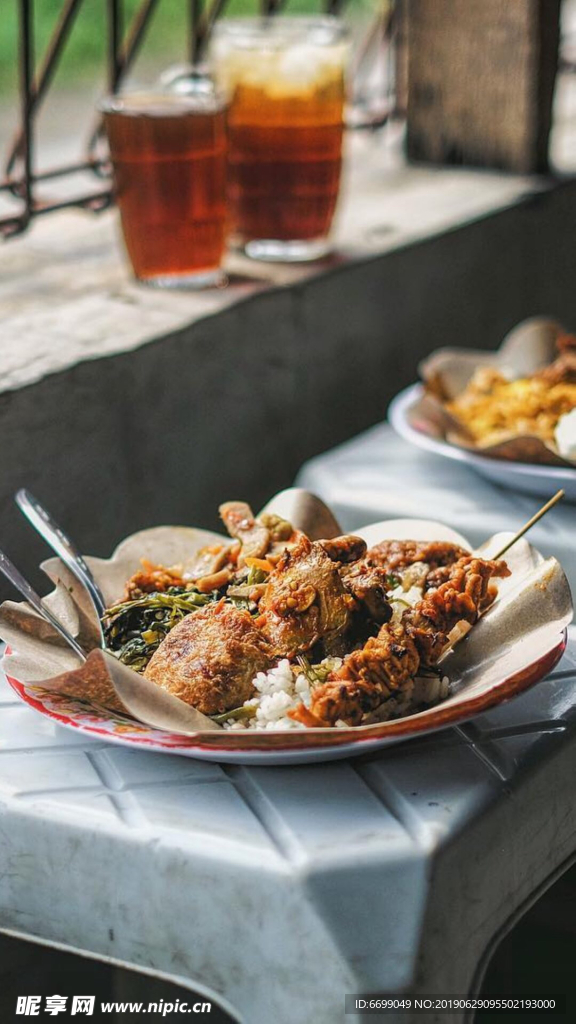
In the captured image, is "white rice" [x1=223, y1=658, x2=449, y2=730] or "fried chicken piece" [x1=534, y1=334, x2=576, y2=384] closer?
"white rice" [x1=223, y1=658, x2=449, y2=730]

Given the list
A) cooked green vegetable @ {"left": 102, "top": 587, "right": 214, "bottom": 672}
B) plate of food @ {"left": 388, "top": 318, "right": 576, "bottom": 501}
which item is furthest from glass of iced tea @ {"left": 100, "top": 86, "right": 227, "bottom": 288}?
cooked green vegetable @ {"left": 102, "top": 587, "right": 214, "bottom": 672}

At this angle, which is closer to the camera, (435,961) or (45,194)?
(435,961)

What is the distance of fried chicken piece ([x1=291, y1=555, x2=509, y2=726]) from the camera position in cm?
94

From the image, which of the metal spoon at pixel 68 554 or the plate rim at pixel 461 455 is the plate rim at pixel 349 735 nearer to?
the metal spoon at pixel 68 554

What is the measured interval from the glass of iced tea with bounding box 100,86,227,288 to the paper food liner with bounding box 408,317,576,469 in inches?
14.3

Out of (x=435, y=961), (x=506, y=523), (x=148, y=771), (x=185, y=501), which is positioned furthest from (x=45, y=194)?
(x=435, y=961)

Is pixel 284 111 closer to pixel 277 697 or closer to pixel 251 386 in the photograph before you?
pixel 251 386

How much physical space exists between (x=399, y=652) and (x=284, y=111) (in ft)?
3.52

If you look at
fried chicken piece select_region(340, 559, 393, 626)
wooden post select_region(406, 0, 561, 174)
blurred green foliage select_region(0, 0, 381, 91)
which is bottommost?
blurred green foliage select_region(0, 0, 381, 91)

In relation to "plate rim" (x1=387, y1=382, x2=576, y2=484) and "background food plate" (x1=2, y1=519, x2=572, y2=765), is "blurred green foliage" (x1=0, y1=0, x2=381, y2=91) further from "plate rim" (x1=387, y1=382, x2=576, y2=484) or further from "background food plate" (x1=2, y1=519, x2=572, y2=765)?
"background food plate" (x1=2, y1=519, x2=572, y2=765)

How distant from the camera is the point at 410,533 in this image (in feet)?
4.17

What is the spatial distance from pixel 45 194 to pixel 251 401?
0.56m

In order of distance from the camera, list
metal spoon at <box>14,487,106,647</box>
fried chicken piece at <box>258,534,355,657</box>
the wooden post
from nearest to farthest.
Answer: fried chicken piece at <box>258,534,355,657</box>
metal spoon at <box>14,487,106,647</box>
the wooden post

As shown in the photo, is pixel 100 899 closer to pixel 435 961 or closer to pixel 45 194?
pixel 435 961
